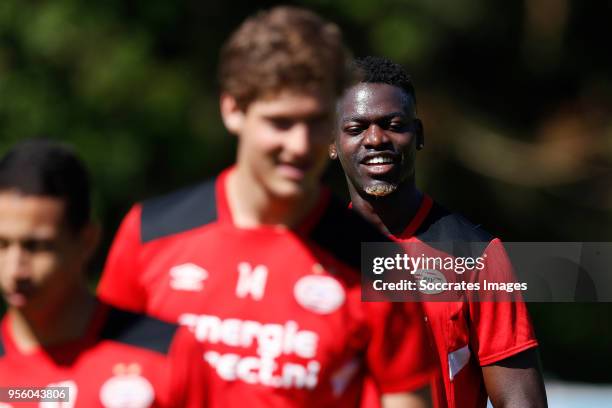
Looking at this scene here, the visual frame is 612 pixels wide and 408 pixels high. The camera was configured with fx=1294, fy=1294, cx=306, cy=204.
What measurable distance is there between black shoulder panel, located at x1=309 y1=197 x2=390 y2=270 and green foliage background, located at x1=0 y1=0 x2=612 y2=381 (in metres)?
9.93

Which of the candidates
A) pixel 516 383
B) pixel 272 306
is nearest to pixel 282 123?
pixel 272 306

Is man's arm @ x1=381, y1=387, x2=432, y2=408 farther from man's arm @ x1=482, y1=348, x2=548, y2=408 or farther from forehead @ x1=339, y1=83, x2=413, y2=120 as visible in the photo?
forehead @ x1=339, y1=83, x2=413, y2=120

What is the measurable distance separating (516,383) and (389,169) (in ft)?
3.47

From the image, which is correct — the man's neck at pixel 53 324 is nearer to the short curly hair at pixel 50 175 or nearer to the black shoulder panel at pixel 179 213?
the short curly hair at pixel 50 175

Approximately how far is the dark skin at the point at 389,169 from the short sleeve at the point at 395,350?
48.9 inches

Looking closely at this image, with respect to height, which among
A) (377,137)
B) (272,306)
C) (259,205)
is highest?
(377,137)

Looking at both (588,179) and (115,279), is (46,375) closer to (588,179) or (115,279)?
(115,279)

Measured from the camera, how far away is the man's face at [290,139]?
13.4 feet

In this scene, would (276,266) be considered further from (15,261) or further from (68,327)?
(15,261)

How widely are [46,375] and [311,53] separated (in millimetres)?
1330

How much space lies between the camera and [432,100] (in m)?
17.9

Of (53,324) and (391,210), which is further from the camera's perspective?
(391,210)

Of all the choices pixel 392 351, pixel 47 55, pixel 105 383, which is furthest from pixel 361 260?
pixel 47 55

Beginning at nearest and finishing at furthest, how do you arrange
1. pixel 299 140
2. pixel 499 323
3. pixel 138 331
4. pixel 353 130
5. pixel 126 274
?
pixel 299 140, pixel 138 331, pixel 126 274, pixel 499 323, pixel 353 130
